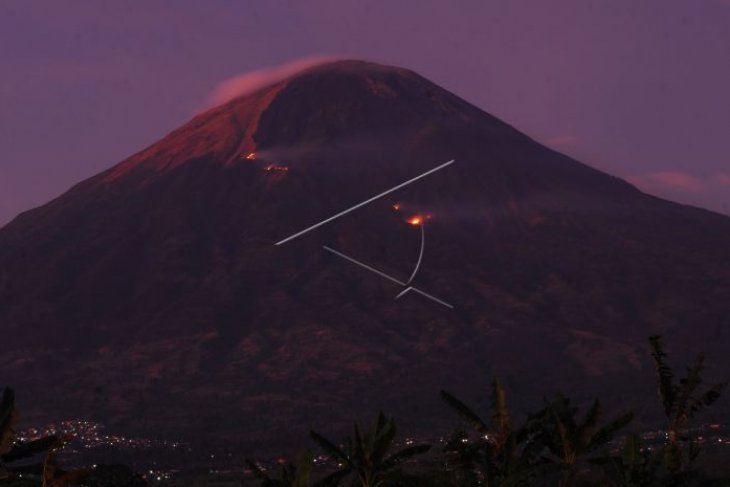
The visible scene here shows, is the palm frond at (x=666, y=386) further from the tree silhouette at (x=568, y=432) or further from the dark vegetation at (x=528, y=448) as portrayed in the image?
the tree silhouette at (x=568, y=432)

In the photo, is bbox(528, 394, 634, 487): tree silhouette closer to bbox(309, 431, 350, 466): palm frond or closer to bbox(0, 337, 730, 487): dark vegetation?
bbox(0, 337, 730, 487): dark vegetation

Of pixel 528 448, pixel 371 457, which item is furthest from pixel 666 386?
pixel 371 457

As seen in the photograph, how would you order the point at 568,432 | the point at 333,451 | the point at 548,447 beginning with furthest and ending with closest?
the point at 333,451, the point at 548,447, the point at 568,432

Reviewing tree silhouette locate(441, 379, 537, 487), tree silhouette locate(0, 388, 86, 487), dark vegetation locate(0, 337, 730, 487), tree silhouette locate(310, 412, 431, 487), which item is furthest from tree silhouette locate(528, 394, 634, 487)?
tree silhouette locate(0, 388, 86, 487)

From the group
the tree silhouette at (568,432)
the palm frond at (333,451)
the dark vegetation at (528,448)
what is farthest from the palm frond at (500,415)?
the palm frond at (333,451)

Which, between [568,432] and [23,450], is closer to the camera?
[568,432]

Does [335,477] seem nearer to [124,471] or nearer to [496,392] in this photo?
[496,392]

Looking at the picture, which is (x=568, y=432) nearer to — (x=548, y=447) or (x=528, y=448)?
(x=548, y=447)

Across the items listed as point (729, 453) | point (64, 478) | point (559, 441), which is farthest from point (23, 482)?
point (729, 453)

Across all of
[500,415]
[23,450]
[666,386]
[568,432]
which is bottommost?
[23,450]

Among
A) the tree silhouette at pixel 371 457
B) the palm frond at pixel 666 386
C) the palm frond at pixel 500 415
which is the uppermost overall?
the palm frond at pixel 666 386

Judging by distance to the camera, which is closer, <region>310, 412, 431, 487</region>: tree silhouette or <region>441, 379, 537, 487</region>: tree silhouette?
<region>441, 379, 537, 487</region>: tree silhouette
